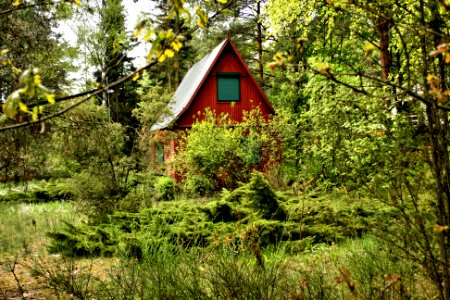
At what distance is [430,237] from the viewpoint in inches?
115

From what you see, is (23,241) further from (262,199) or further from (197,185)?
(197,185)

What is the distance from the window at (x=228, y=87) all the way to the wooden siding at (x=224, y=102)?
0.17 metres

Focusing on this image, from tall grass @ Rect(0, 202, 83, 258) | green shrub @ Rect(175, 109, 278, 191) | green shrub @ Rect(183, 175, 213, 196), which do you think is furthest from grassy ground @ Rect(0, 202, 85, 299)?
green shrub @ Rect(175, 109, 278, 191)

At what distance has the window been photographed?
2020 cm

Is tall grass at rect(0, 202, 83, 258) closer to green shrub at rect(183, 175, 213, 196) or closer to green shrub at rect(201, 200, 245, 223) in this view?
green shrub at rect(201, 200, 245, 223)

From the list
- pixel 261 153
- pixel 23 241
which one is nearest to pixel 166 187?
pixel 261 153

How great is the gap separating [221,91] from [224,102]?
22.4 inches

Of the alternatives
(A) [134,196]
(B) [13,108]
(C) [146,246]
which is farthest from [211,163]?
(B) [13,108]

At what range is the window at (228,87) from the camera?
20203 millimetres

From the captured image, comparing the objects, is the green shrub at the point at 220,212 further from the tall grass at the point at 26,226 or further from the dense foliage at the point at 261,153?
the tall grass at the point at 26,226

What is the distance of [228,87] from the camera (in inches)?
803

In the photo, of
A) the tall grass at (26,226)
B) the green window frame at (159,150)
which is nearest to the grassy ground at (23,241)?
the tall grass at (26,226)

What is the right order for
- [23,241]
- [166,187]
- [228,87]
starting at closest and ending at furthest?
[23,241] < [166,187] < [228,87]

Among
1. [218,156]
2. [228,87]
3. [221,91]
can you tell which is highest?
[228,87]
